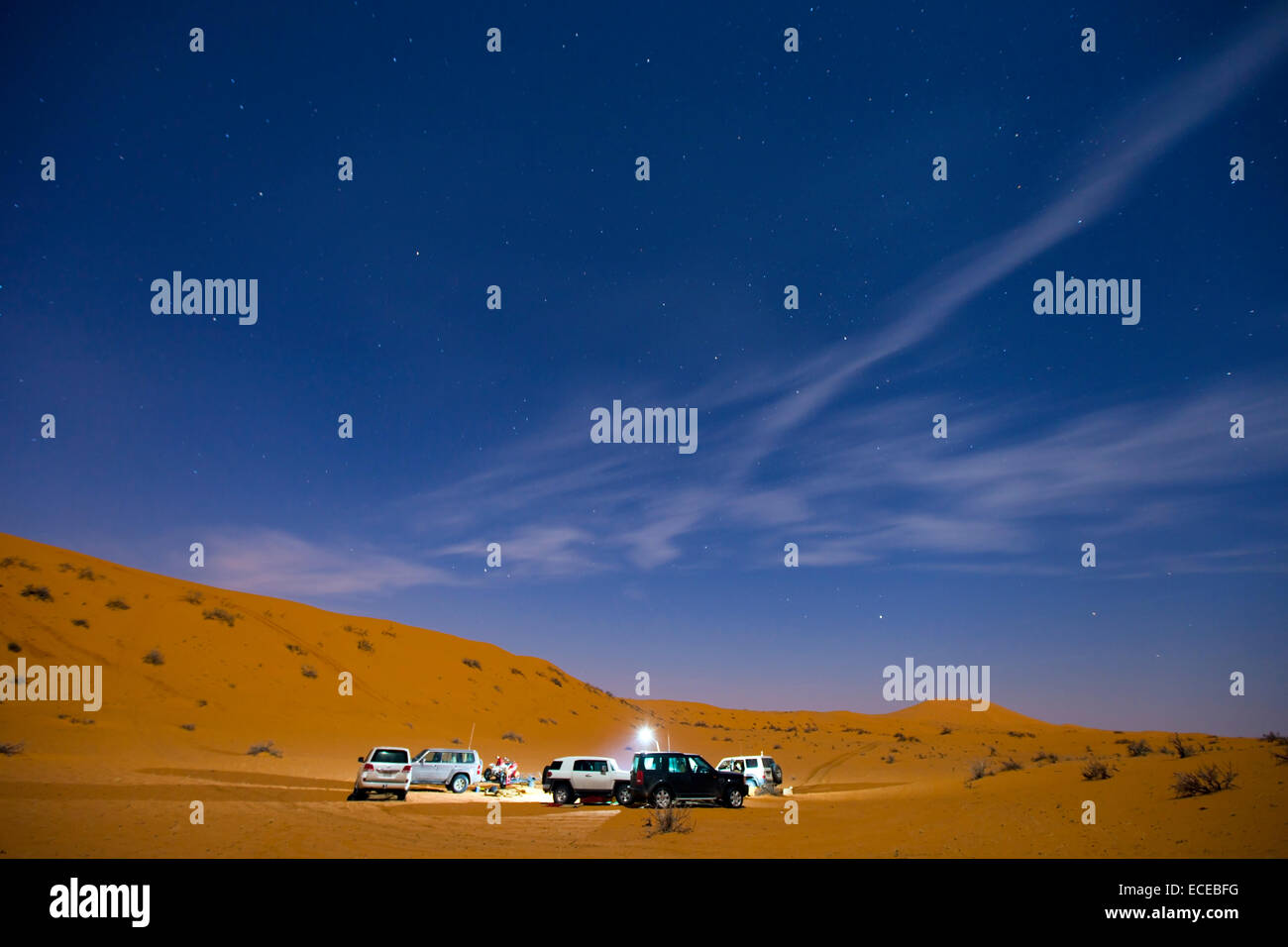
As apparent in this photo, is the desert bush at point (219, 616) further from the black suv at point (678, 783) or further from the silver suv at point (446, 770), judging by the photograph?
the black suv at point (678, 783)

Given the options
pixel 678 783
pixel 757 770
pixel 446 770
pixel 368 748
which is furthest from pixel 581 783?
pixel 368 748

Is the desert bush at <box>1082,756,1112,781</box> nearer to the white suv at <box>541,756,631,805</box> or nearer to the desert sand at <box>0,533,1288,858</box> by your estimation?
the desert sand at <box>0,533,1288,858</box>

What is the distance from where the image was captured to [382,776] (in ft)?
74.6

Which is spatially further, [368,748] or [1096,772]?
[368,748]

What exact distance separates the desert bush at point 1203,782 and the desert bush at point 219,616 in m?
52.2

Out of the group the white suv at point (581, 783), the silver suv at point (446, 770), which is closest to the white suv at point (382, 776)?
the silver suv at point (446, 770)

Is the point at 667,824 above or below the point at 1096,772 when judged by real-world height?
below

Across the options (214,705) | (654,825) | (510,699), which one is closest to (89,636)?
(214,705)

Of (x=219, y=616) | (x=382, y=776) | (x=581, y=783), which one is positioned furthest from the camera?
(x=219, y=616)

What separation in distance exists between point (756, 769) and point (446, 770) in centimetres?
1329

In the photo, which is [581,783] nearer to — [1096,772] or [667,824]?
[667,824]

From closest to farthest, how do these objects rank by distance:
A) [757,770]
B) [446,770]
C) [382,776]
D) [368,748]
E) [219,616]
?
1. [382,776]
2. [446,770]
3. [757,770]
4. [368,748]
5. [219,616]

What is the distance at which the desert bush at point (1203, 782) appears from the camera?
14.0m
